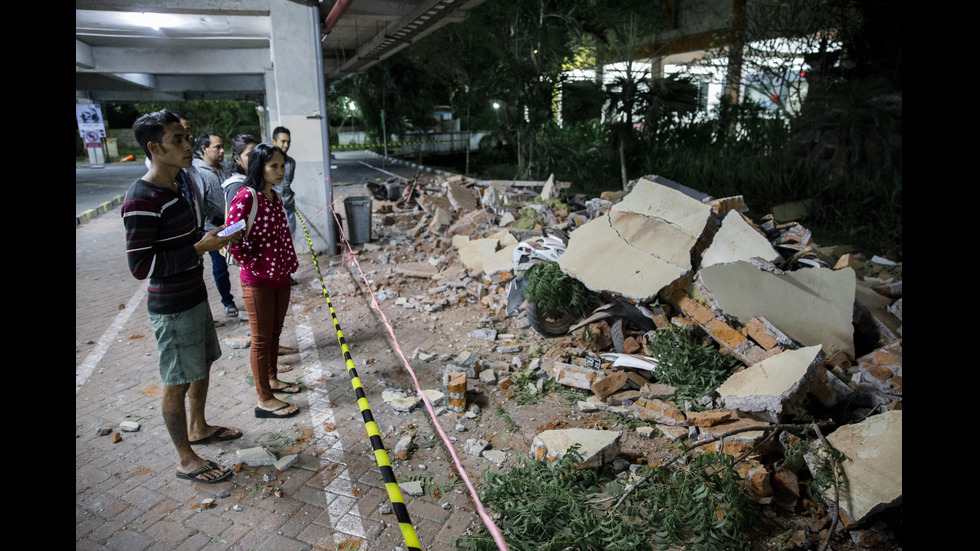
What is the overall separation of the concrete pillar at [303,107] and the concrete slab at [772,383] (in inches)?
277

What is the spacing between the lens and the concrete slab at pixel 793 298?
4.47 meters

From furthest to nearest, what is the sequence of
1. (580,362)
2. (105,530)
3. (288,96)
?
(288,96) → (580,362) → (105,530)

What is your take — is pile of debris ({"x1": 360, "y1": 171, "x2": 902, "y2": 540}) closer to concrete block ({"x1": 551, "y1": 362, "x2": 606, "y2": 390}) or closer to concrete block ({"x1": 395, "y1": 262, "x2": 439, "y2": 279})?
concrete block ({"x1": 551, "y1": 362, "x2": 606, "y2": 390})

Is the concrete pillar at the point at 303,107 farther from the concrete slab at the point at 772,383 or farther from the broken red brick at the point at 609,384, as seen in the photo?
the concrete slab at the point at 772,383

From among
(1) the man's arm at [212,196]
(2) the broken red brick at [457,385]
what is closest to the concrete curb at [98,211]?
(1) the man's arm at [212,196]

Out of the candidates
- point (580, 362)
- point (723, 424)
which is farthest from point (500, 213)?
point (723, 424)

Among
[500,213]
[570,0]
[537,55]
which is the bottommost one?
[500,213]

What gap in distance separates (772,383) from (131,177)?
25.2 meters

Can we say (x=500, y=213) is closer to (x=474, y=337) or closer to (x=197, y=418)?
(x=474, y=337)

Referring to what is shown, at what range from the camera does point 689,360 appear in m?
4.41

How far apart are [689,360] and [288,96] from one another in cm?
710

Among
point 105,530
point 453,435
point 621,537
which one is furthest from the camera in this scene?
point 453,435

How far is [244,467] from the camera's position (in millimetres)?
3523

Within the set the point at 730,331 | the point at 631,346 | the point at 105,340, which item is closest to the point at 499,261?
the point at 631,346
